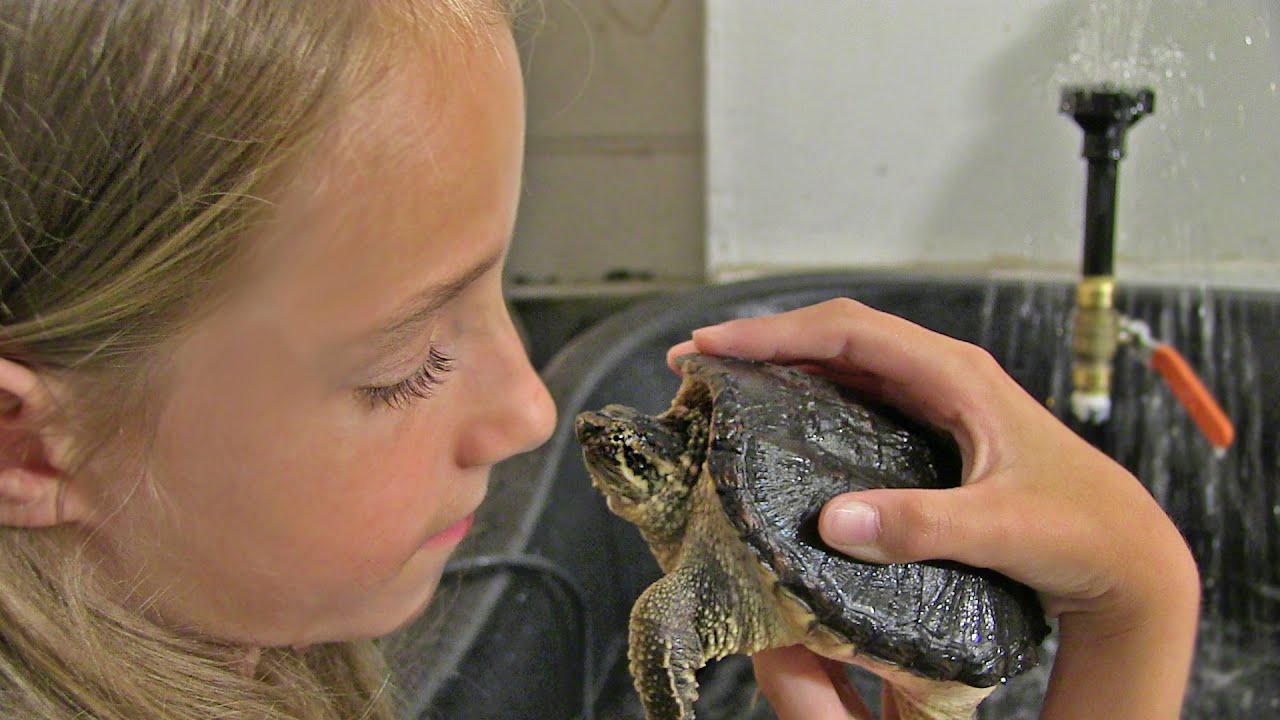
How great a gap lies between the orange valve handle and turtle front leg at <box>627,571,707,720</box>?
0.82 ft

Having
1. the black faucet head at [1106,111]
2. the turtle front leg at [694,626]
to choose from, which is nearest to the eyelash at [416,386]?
the turtle front leg at [694,626]

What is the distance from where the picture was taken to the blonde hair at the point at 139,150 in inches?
10.1

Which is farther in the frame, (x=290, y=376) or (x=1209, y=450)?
(x=1209, y=450)

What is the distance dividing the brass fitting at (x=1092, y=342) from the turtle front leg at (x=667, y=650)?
17cm

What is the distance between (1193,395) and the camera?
47cm

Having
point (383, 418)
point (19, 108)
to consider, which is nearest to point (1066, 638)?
point (383, 418)

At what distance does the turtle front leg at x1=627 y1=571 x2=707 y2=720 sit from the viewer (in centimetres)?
33

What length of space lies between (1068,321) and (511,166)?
24 cm

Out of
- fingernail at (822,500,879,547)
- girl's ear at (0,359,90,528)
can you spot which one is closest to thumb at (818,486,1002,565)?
fingernail at (822,500,879,547)

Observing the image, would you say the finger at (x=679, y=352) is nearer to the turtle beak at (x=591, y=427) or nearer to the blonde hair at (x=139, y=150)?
the turtle beak at (x=591, y=427)

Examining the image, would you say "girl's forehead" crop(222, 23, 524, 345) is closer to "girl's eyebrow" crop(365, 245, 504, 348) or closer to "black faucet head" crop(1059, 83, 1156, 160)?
"girl's eyebrow" crop(365, 245, 504, 348)

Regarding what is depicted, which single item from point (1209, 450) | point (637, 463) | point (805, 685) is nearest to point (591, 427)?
point (637, 463)

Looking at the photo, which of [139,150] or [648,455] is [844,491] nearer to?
[648,455]

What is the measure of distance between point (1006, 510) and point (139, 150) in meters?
0.28
